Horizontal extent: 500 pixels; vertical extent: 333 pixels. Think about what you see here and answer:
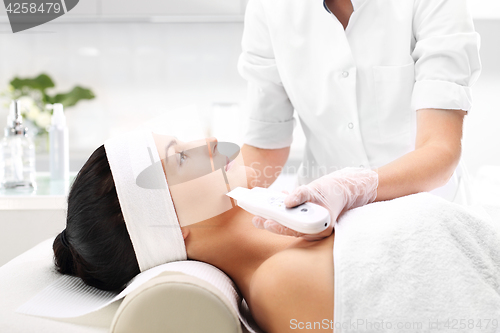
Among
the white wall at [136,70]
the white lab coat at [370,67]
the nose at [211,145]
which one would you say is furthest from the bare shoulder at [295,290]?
the white wall at [136,70]

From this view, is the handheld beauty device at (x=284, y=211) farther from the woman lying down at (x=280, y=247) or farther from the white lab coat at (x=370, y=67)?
the white lab coat at (x=370, y=67)

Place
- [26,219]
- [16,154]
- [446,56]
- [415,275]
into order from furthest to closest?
[16,154], [26,219], [446,56], [415,275]

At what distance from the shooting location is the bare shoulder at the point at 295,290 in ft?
2.30

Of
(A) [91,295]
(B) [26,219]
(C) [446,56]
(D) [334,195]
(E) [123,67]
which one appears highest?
(C) [446,56]

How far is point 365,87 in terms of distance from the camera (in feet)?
3.94

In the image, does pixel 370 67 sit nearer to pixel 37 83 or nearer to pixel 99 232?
pixel 99 232

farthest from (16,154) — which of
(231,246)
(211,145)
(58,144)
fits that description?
(231,246)

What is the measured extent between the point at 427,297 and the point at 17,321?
0.73m

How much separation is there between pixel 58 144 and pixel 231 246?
4.06 ft

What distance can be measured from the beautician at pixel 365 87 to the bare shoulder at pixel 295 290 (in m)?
0.18

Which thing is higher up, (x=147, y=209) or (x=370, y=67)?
(x=370, y=67)

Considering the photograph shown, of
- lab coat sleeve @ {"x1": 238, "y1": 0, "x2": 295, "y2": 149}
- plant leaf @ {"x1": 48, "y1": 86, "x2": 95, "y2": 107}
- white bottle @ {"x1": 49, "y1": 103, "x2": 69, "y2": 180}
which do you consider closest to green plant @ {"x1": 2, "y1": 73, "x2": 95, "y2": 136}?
plant leaf @ {"x1": 48, "y1": 86, "x2": 95, "y2": 107}

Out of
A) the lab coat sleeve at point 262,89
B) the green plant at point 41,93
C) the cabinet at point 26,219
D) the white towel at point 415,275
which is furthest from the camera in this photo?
the green plant at point 41,93

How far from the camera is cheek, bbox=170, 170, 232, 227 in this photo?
914mm
